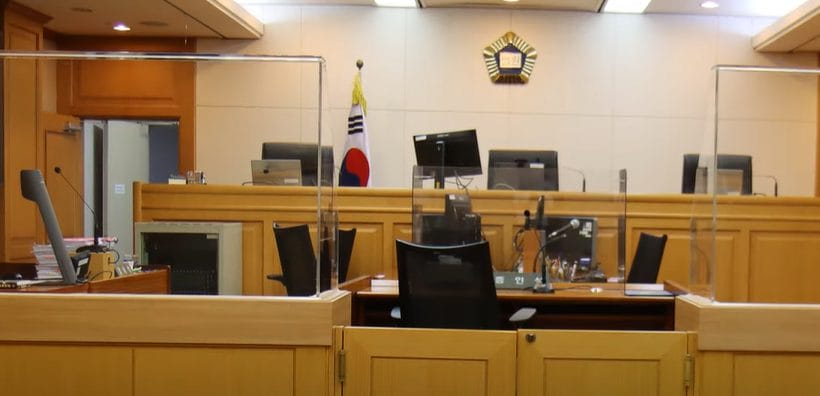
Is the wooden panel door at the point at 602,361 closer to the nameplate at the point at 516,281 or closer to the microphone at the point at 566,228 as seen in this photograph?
the nameplate at the point at 516,281

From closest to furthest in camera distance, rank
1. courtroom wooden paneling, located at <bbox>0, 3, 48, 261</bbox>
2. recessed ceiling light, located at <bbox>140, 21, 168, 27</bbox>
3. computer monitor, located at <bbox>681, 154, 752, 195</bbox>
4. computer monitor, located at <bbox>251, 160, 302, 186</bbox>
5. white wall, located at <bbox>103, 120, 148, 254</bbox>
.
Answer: computer monitor, located at <bbox>681, 154, 752, 195</bbox> → courtroom wooden paneling, located at <bbox>0, 3, 48, 261</bbox> → white wall, located at <bbox>103, 120, 148, 254</bbox> → computer monitor, located at <bbox>251, 160, 302, 186</bbox> → recessed ceiling light, located at <bbox>140, 21, 168, 27</bbox>

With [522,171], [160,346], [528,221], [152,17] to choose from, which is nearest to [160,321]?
[160,346]

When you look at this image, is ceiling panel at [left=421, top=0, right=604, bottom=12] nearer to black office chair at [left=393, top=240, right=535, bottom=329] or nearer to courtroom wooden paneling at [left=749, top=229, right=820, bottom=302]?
courtroom wooden paneling at [left=749, top=229, right=820, bottom=302]

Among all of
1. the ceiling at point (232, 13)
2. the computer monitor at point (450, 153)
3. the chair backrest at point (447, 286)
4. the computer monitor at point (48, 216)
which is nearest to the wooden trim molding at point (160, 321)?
the computer monitor at point (48, 216)

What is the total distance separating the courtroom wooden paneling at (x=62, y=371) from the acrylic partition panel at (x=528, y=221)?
1.92 m

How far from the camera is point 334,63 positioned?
20.6 ft

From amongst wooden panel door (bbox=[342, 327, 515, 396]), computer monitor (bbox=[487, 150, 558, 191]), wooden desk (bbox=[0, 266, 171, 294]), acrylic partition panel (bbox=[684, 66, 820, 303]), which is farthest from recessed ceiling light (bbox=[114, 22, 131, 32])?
wooden panel door (bbox=[342, 327, 515, 396])

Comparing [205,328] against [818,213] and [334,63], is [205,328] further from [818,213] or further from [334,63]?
[334,63]

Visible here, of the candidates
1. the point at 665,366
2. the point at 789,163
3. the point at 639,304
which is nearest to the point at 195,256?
the point at 639,304

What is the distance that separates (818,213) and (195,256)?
3510mm

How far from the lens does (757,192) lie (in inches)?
161

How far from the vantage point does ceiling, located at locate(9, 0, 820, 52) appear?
523 cm

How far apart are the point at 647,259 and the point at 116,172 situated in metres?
2.78

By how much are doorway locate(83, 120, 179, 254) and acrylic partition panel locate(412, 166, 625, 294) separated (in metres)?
1.56
